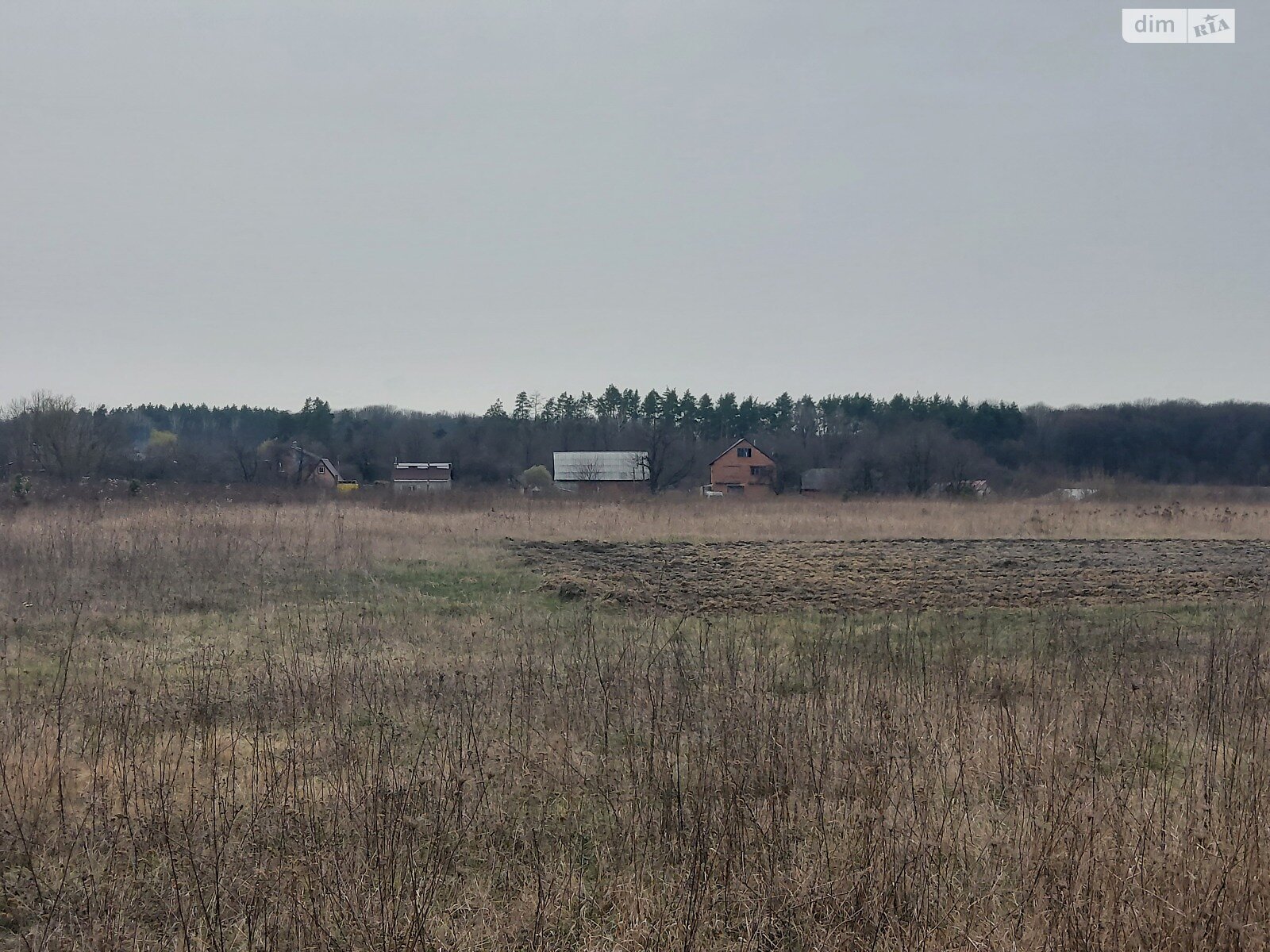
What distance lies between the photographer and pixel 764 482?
2633 inches

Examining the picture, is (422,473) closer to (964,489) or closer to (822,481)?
(822,481)

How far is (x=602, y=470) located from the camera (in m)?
68.8

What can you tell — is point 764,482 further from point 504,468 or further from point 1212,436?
point 1212,436

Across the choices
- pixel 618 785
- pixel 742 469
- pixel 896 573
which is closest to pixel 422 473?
pixel 742 469

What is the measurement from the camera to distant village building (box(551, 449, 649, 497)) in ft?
214

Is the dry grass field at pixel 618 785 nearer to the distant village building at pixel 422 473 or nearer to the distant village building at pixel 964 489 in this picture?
the distant village building at pixel 964 489

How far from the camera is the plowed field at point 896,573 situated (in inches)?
512

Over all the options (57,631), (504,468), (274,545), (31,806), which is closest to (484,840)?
(31,806)

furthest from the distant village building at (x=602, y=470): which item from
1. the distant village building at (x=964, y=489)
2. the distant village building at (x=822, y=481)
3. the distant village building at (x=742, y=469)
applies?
the distant village building at (x=964, y=489)

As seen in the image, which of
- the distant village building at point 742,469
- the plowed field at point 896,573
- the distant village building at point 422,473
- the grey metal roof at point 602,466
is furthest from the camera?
the distant village building at point 742,469

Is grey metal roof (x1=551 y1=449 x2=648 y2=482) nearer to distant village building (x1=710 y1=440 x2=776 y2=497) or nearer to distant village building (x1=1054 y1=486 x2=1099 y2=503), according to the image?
distant village building (x1=710 y1=440 x2=776 y2=497)

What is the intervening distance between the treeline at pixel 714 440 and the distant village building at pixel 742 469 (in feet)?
4.26

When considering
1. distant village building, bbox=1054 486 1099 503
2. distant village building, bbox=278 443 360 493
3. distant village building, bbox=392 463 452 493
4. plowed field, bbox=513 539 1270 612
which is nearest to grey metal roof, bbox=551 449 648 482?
distant village building, bbox=392 463 452 493

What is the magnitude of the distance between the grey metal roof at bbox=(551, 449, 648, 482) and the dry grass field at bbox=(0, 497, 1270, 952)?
55442mm
